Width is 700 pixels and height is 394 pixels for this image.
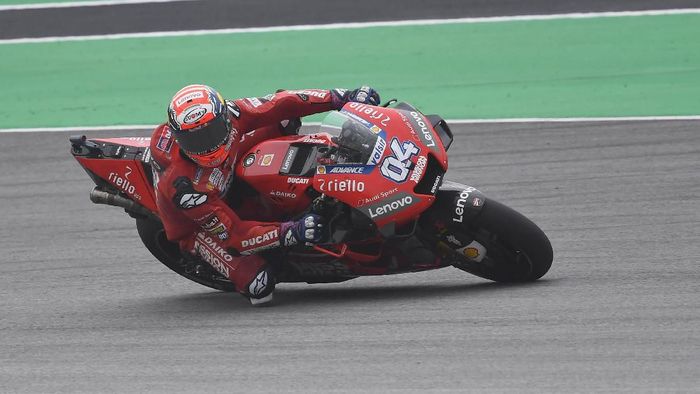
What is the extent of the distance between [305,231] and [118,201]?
54.9 inches

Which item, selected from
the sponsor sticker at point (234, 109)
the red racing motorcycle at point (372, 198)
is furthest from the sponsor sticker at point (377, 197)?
the sponsor sticker at point (234, 109)

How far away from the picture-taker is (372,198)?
688 centimetres

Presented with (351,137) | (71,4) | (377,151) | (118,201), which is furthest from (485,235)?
(71,4)

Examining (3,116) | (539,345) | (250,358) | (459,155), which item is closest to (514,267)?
(539,345)

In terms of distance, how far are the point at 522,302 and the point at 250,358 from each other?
1.54 metres

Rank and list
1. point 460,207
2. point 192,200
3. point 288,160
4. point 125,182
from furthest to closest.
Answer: point 125,182 → point 288,160 → point 192,200 → point 460,207

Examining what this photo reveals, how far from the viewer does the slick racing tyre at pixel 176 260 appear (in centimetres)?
802

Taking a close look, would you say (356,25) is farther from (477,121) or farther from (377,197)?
(377,197)

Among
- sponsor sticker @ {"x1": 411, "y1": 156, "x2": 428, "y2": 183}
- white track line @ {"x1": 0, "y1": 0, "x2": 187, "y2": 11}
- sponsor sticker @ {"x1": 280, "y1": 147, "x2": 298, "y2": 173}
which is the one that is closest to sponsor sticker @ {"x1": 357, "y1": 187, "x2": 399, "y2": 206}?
sponsor sticker @ {"x1": 411, "y1": 156, "x2": 428, "y2": 183}

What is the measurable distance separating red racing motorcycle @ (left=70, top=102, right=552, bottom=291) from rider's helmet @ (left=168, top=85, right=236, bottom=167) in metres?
0.31

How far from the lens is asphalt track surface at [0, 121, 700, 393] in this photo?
5.99 m

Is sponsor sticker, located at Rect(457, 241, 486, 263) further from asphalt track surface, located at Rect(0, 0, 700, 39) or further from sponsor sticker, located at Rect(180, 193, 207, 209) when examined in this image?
asphalt track surface, located at Rect(0, 0, 700, 39)

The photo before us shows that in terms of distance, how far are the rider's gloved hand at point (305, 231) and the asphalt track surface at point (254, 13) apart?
7926mm

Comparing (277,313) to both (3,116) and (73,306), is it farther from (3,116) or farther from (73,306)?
(3,116)
